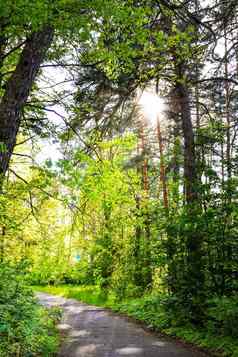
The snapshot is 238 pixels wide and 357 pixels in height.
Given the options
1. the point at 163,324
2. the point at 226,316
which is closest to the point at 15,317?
the point at 226,316

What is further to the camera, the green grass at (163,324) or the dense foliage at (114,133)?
the green grass at (163,324)

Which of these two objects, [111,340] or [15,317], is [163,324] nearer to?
[111,340]

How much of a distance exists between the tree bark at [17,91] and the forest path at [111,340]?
14.5 ft

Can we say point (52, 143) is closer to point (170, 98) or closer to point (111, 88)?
point (111, 88)

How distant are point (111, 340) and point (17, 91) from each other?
6.22m

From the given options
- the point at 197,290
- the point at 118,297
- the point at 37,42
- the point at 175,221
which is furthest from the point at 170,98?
the point at 118,297

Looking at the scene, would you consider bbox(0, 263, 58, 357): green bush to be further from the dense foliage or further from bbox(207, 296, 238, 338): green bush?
bbox(207, 296, 238, 338): green bush

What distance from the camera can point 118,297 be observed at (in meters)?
17.2

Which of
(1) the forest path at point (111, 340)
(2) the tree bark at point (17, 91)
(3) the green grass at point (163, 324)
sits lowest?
(1) the forest path at point (111, 340)

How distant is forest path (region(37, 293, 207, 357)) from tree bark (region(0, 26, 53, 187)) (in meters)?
4.42

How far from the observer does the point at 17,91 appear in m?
5.87

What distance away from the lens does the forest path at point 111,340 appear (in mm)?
7973

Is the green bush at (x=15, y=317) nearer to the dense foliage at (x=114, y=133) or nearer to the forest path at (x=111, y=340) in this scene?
the dense foliage at (x=114, y=133)

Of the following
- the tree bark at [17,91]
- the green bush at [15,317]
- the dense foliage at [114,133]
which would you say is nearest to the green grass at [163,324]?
the dense foliage at [114,133]
